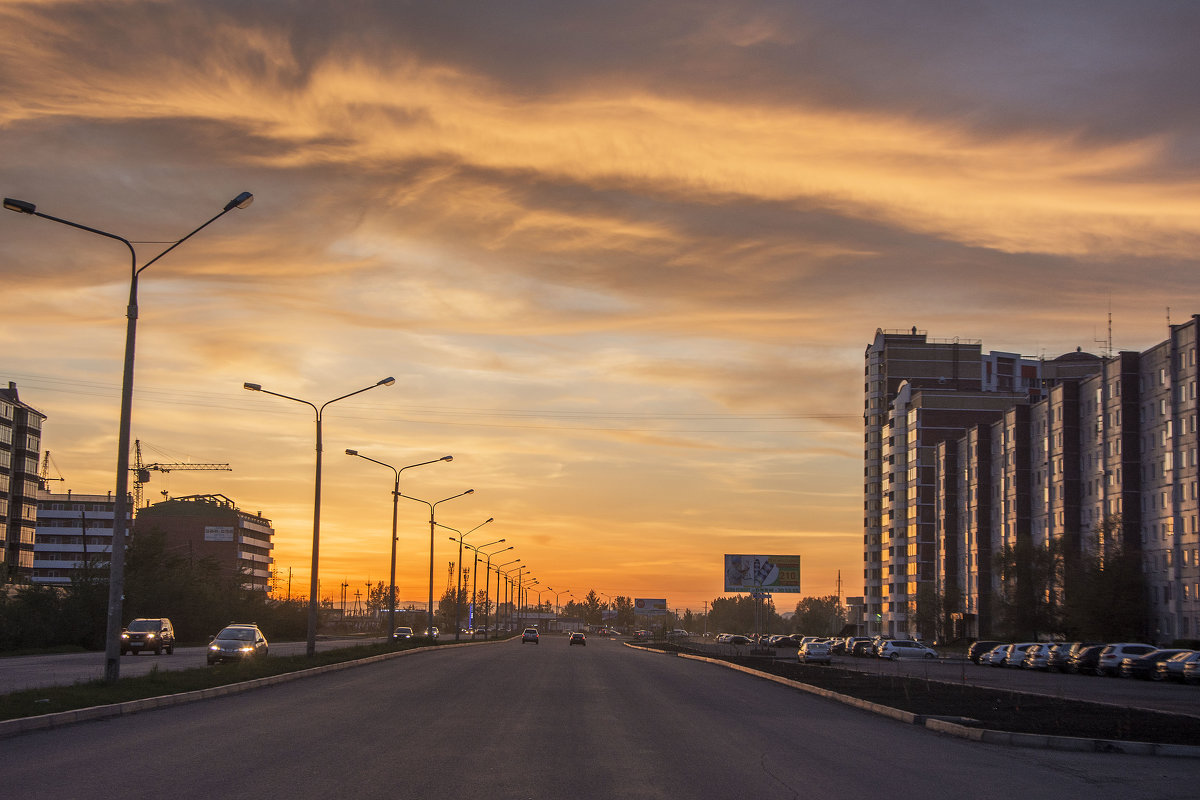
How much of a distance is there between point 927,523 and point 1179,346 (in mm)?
63695

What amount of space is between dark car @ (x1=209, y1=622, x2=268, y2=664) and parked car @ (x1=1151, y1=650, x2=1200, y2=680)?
1502 inches

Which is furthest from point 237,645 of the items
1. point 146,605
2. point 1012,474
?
point 1012,474

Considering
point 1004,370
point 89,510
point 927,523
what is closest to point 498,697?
point 927,523

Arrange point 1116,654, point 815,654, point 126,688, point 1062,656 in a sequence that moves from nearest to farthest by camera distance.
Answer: point 126,688
point 1116,654
point 1062,656
point 815,654

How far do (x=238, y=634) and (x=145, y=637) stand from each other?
13296mm

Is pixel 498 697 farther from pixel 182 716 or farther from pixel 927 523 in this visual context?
pixel 927 523

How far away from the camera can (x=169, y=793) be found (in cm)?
1154

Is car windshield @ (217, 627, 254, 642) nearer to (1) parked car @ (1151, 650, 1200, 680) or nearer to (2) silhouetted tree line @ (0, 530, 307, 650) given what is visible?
(2) silhouetted tree line @ (0, 530, 307, 650)

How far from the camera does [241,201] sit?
83.2ft

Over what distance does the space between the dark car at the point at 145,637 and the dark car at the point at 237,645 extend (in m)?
12.2

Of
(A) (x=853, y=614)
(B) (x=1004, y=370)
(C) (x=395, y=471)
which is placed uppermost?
(B) (x=1004, y=370)

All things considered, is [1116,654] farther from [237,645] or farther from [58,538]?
[58,538]

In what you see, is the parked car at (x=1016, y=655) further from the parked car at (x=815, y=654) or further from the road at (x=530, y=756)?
the road at (x=530, y=756)

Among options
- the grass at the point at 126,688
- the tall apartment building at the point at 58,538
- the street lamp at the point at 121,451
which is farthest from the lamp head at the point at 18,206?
the tall apartment building at the point at 58,538
